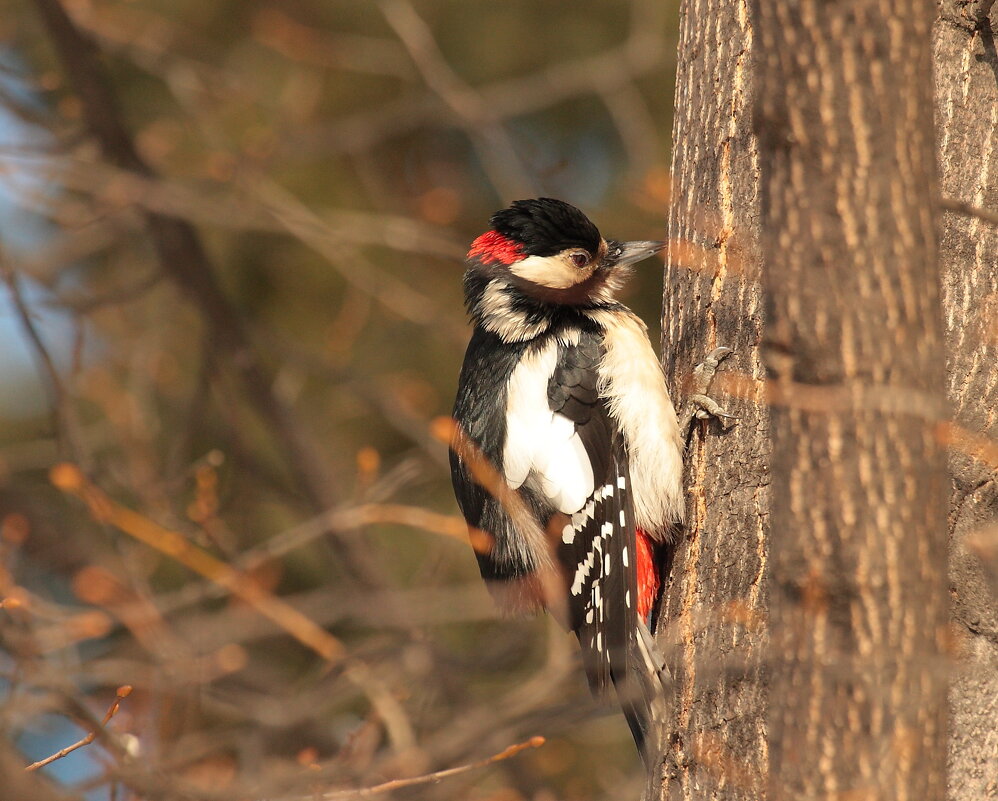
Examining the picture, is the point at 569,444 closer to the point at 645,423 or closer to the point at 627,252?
the point at 645,423

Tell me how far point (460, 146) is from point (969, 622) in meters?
5.95

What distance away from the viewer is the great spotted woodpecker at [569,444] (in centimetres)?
292

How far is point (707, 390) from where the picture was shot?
264 centimetres

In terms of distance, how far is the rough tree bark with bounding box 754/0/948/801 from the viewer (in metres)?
1.54

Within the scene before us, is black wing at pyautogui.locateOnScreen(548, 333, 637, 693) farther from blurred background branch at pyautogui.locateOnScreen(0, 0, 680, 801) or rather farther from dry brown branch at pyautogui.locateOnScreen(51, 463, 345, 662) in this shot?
dry brown branch at pyautogui.locateOnScreen(51, 463, 345, 662)

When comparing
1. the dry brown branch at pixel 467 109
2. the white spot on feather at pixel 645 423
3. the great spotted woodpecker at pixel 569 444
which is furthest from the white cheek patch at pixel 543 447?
the dry brown branch at pixel 467 109

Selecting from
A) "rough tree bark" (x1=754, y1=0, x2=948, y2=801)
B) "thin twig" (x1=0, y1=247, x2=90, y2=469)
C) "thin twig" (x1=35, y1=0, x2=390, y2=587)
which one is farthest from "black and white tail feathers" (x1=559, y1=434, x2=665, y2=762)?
"thin twig" (x1=35, y1=0, x2=390, y2=587)

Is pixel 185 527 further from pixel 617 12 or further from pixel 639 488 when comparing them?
pixel 617 12

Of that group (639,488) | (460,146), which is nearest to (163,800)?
(639,488)

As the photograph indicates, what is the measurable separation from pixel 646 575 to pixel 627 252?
3.43 feet

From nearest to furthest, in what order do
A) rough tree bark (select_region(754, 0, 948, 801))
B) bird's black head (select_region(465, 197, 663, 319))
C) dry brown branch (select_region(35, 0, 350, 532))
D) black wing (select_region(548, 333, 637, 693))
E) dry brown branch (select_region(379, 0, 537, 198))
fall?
rough tree bark (select_region(754, 0, 948, 801)), black wing (select_region(548, 333, 637, 693)), bird's black head (select_region(465, 197, 663, 319)), dry brown branch (select_region(35, 0, 350, 532)), dry brown branch (select_region(379, 0, 537, 198))

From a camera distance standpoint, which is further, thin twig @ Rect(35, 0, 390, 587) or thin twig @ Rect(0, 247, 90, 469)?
thin twig @ Rect(35, 0, 390, 587)

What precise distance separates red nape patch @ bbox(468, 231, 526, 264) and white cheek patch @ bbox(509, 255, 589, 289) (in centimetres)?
3

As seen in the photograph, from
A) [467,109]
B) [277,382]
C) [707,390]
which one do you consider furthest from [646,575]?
[277,382]
